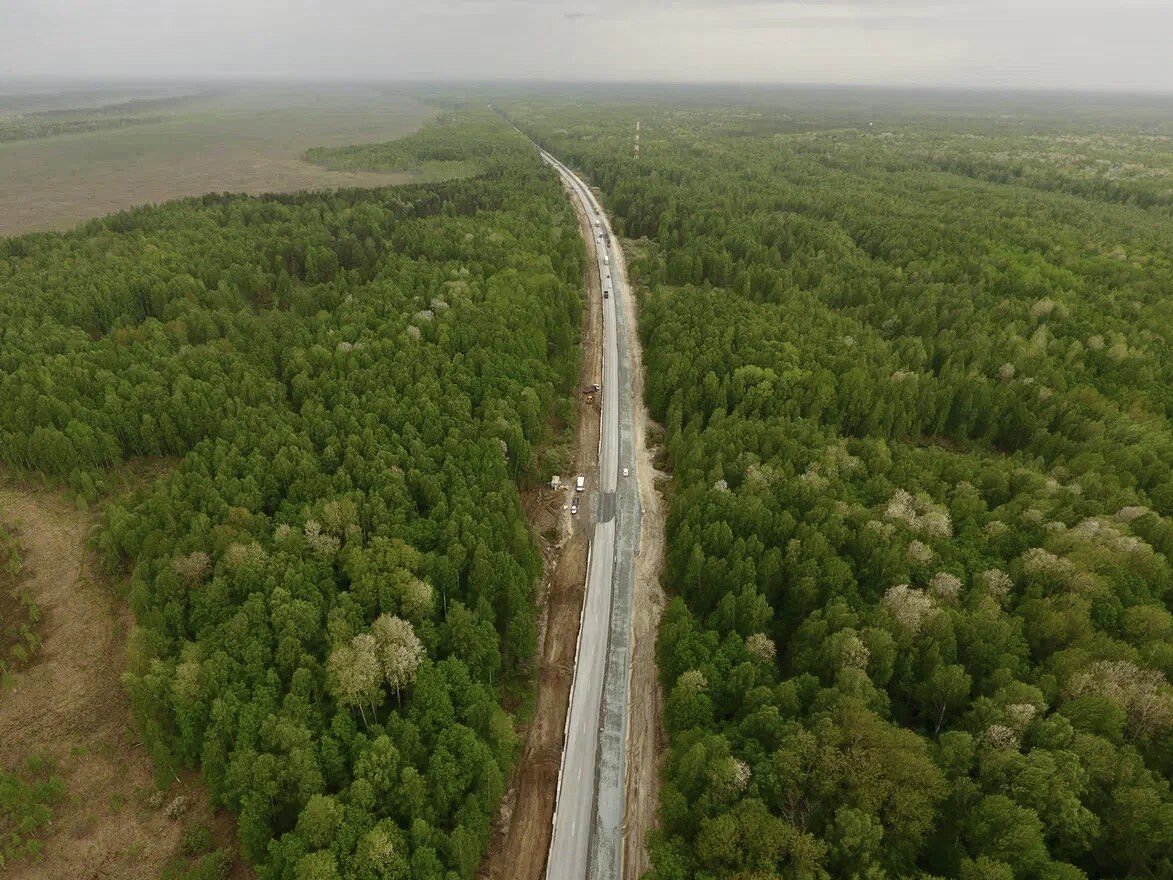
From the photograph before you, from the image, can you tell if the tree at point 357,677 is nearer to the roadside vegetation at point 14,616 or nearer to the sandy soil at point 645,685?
the sandy soil at point 645,685

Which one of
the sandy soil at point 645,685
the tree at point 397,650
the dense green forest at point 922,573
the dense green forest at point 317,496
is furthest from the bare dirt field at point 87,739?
the dense green forest at point 922,573

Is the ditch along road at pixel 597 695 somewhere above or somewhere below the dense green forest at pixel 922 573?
below

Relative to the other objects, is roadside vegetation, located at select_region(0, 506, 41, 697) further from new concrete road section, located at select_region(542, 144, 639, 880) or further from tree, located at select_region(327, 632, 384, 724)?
new concrete road section, located at select_region(542, 144, 639, 880)

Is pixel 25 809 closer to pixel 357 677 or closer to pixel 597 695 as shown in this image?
pixel 357 677

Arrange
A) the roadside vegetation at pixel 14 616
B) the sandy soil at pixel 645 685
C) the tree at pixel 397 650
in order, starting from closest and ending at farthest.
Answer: the sandy soil at pixel 645 685
the tree at pixel 397 650
the roadside vegetation at pixel 14 616

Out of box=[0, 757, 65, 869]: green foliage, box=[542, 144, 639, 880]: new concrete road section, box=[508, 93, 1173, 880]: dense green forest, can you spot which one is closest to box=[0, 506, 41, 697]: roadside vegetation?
box=[0, 757, 65, 869]: green foliage

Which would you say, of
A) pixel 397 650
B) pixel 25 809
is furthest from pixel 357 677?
pixel 25 809
